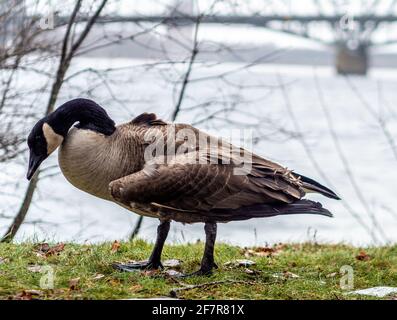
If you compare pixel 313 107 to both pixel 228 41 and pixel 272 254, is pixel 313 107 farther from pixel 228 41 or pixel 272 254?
pixel 272 254

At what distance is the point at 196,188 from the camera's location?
586 cm

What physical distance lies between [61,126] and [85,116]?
246 millimetres

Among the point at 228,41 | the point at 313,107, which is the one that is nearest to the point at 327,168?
the point at 313,107

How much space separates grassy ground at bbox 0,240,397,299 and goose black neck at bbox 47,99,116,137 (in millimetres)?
1185

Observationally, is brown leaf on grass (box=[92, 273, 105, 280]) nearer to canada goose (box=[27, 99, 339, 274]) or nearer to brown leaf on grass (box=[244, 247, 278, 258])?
canada goose (box=[27, 99, 339, 274])

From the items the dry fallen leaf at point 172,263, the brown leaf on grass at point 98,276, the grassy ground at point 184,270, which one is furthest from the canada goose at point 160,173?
the dry fallen leaf at point 172,263

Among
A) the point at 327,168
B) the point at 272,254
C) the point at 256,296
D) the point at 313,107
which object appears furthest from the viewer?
the point at 313,107

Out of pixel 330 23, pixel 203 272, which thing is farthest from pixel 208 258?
pixel 330 23

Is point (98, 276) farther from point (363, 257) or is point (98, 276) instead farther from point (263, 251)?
point (363, 257)
